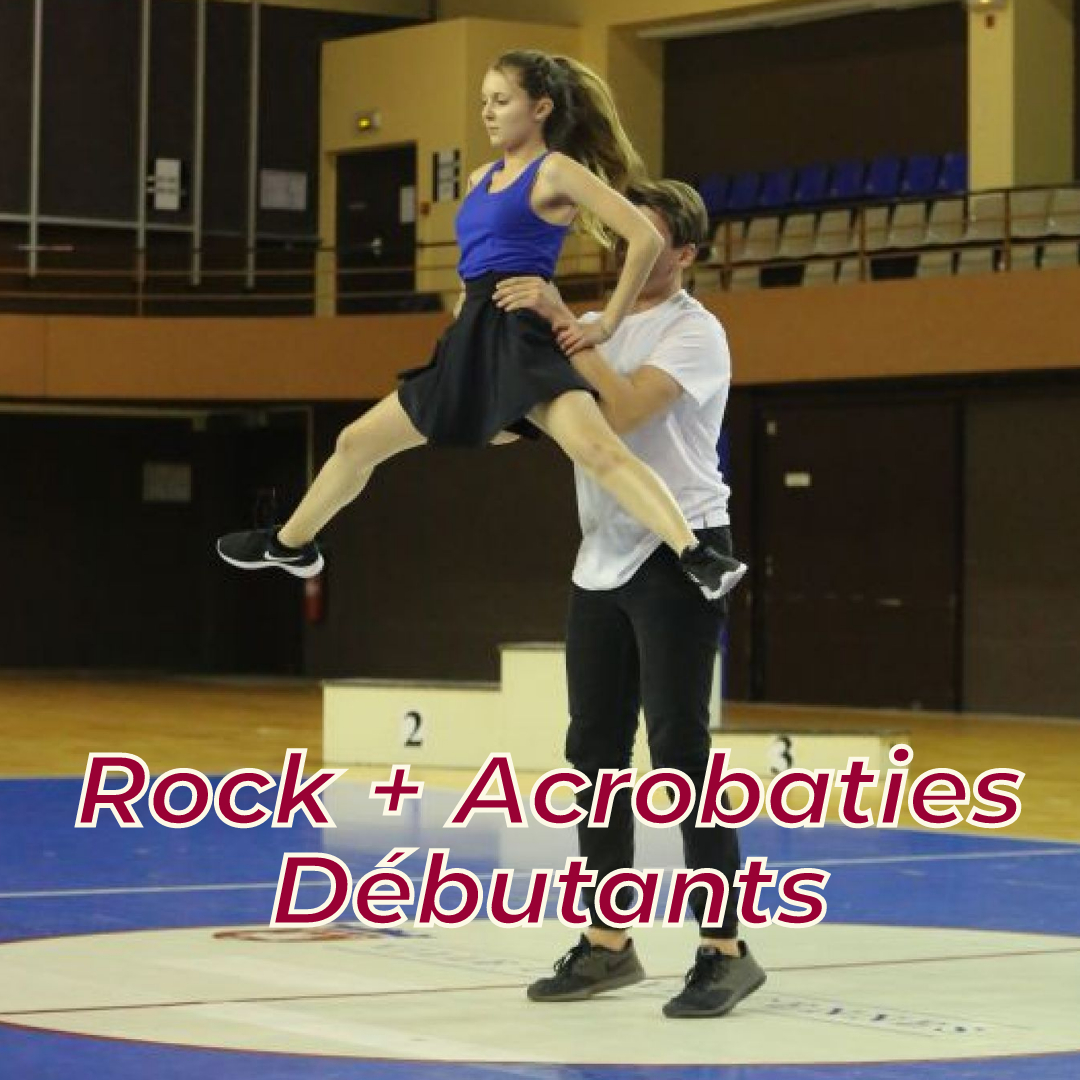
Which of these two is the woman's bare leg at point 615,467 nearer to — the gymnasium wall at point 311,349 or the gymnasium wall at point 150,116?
the gymnasium wall at point 311,349

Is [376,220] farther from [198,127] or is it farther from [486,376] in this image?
[486,376]

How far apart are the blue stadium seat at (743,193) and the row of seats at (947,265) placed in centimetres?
154

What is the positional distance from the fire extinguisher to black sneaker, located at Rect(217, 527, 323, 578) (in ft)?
65.6

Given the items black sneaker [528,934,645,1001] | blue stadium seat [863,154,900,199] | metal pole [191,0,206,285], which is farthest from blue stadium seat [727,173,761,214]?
black sneaker [528,934,645,1001]

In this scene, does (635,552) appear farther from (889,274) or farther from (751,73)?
(751,73)

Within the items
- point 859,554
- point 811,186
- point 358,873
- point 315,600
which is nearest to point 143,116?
point 315,600

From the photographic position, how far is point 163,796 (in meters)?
12.4

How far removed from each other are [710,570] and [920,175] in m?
18.9

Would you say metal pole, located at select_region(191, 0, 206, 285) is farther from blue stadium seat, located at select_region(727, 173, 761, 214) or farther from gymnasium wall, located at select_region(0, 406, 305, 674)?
blue stadium seat, located at select_region(727, 173, 761, 214)

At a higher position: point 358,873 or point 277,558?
point 277,558

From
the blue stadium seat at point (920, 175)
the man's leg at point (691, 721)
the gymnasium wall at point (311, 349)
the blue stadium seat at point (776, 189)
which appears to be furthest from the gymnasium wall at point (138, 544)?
the man's leg at point (691, 721)

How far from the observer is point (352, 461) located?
6.12 metres

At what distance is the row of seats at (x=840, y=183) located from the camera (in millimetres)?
23656

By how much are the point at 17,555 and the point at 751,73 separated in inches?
369
